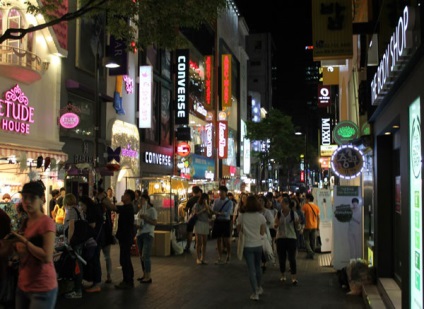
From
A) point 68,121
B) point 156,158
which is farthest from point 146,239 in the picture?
point 156,158

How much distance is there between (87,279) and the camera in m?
9.82

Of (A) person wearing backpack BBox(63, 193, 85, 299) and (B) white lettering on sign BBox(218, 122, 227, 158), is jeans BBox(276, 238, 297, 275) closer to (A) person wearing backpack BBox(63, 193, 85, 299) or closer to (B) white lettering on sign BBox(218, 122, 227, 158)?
(A) person wearing backpack BBox(63, 193, 85, 299)

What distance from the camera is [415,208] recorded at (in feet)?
18.1

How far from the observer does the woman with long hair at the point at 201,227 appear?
1361 cm

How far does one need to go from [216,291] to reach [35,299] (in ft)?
18.9

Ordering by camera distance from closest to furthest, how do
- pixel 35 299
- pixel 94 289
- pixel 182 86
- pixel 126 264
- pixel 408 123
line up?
pixel 35 299, pixel 408 123, pixel 94 289, pixel 126 264, pixel 182 86

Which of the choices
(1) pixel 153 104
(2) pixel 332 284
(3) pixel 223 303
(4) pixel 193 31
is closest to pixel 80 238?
(3) pixel 223 303

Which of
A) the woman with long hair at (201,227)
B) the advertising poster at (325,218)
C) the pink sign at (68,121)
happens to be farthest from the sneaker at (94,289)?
the pink sign at (68,121)

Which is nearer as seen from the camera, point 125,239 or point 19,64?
point 125,239

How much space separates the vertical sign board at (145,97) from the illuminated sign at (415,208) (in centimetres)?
2203

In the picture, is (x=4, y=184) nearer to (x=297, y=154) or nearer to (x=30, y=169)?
(x=30, y=169)

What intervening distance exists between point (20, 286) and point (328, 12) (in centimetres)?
989

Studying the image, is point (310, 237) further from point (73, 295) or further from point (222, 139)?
point (222, 139)

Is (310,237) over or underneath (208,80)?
underneath
